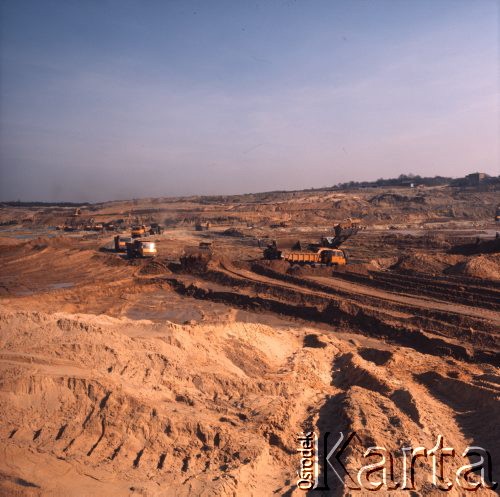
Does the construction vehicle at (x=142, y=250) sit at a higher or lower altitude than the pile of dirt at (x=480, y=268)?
higher

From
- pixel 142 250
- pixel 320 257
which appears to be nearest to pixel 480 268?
pixel 320 257

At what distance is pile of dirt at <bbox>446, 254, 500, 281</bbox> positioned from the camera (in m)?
22.6

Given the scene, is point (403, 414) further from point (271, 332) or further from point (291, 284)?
point (291, 284)

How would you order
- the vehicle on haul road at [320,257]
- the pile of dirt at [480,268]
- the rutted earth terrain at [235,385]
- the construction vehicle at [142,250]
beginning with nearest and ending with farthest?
the rutted earth terrain at [235,385]
the pile of dirt at [480,268]
the vehicle on haul road at [320,257]
the construction vehicle at [142,250]

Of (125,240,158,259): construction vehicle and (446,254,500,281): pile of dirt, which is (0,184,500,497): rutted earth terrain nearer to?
(446,254,500,281): pile of dirt

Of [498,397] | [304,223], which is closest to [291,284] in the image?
[498,397]

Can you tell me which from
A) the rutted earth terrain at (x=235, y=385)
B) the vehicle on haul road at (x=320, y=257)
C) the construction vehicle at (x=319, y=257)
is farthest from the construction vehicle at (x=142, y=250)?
the vehicle on haul road at (x=320, y=257)

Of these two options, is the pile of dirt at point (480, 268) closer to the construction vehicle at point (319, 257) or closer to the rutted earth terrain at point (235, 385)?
the rutted earth terrain at point (235, 385)

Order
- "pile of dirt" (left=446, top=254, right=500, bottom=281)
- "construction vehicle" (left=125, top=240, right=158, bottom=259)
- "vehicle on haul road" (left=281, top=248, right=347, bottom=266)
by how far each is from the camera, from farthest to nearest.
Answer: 1. "construction vehicle" (left=125, top=240, right=158, bottom=259)
2. "vehicle on haul road" (left=281, top=248, right=347, bottom=266)
3. "pile of dirt" (left=446, top=254, right=500, bottom=281)

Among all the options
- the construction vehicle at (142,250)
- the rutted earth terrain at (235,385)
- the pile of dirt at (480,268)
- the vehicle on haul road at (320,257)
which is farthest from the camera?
the construction vehicle at (142,250)

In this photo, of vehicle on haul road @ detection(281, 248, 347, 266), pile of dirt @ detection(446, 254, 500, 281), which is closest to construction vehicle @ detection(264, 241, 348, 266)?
vehicle on haul road @ detection(281, 248, 347, 266)

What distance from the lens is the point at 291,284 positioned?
21672 mm

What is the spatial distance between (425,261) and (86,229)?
140ft

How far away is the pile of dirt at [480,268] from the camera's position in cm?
2255
